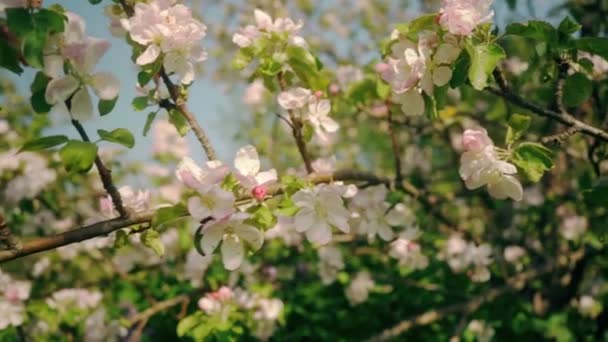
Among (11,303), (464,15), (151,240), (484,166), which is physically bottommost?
(11,303)

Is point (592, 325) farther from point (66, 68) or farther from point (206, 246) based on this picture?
point (66, 68)

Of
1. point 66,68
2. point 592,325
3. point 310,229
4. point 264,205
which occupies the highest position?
point 66,68

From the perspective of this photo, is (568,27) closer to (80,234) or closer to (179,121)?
(179,121)

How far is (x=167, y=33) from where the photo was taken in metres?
1.33

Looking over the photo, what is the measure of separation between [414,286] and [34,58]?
229cm

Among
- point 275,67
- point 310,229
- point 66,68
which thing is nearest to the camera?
point 66,68

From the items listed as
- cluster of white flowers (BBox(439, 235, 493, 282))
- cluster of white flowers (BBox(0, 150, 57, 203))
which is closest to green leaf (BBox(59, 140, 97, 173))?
cluster of white flowers (BBox(439, 235, 493, 282))

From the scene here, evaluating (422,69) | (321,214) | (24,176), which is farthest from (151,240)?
(24,176)

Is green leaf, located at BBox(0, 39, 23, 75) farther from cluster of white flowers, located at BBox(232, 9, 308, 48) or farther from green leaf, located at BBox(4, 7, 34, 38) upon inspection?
cluster of white flowers, located at BBox(232, 9, 308, 48)

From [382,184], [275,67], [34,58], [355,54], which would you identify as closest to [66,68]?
[34,58]

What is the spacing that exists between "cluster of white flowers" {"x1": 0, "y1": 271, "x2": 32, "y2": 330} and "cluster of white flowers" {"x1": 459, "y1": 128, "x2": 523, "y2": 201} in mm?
1883

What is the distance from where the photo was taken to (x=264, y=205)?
1.24m

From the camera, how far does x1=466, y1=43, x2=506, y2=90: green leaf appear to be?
1.22m

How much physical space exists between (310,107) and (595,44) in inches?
32.9
